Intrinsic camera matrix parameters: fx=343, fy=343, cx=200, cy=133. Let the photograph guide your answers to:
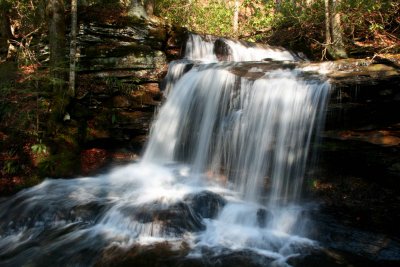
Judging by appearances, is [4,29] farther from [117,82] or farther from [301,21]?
[301,21]

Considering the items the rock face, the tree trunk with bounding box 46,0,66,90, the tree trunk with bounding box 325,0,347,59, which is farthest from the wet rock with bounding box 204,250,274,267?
the tree trunk with bounding box 325,0,347,59

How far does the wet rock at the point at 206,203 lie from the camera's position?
6137mm

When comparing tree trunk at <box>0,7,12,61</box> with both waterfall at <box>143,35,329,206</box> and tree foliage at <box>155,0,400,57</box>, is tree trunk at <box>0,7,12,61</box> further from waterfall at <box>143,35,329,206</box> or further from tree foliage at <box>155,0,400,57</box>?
waterfall at <box>143,35,329,206</box>

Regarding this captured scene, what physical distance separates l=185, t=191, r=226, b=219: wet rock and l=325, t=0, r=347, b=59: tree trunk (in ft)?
20.5

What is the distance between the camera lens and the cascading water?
17.8 feet

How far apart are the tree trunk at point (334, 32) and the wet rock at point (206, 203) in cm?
624

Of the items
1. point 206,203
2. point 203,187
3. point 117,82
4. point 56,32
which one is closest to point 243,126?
point 203,187

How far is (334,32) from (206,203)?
6.90 meters

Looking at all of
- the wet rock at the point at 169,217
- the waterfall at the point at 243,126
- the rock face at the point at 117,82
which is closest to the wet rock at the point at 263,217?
the waterfall at the point at 243,126

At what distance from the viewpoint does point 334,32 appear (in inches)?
398

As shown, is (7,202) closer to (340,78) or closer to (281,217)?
(281,217)

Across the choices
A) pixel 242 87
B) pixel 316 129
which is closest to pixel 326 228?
pixel 316 129

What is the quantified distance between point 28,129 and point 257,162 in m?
5.55

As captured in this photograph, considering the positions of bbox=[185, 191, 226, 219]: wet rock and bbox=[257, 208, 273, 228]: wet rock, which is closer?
bbox=[257, 208, 273, 228]: wet rock
